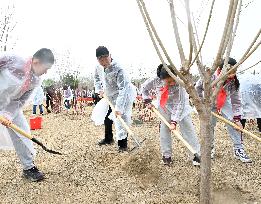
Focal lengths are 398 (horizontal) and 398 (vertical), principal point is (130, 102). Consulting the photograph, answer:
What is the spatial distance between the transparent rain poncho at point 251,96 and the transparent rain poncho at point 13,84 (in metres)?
4.21

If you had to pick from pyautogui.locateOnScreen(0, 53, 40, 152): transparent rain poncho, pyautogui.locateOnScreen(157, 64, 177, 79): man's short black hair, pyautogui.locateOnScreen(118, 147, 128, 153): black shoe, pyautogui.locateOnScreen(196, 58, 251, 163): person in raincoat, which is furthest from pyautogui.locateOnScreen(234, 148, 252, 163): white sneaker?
pyautogui.locateOnScreen(0, 53, 40, 152): transparent rain poncho

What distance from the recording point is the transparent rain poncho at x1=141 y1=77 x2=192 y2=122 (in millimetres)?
5316

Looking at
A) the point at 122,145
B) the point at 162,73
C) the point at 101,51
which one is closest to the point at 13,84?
the point at 101,51

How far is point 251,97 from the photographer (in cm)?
745

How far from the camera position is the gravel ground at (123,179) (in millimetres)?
4238

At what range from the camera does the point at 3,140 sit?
4750 millimetres

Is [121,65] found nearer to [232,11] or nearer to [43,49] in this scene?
[43,49]

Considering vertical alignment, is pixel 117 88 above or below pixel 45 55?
below

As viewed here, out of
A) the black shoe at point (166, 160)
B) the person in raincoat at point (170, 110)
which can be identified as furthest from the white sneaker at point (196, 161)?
the black shoe at point (166, 160)

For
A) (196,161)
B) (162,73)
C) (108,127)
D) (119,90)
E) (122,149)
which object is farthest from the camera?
(108,127)

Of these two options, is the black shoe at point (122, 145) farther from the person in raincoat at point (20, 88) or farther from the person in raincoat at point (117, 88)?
the person in raincoat at point (20, 88)

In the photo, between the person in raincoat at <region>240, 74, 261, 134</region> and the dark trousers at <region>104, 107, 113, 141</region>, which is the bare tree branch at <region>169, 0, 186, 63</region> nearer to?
the dark trousers at <region>104, 107, 113, 141</region>

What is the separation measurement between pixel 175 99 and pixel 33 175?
83.5 inches

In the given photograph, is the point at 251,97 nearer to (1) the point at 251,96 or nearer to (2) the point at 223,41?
(1) the point at 251,96
